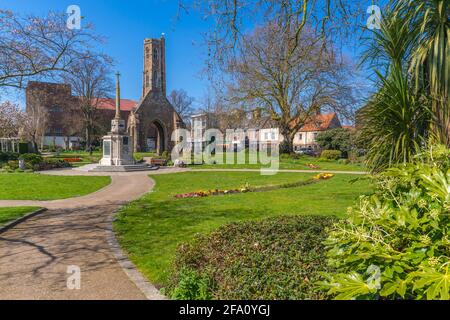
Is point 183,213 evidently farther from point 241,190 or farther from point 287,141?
point 287,141

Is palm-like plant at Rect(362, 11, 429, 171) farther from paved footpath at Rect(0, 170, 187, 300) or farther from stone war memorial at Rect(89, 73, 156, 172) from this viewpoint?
stone war memorial at Rect(89, 73, 156, 172)

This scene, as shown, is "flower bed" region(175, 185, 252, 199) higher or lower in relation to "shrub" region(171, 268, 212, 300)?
lower

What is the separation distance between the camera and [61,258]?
5.14 m

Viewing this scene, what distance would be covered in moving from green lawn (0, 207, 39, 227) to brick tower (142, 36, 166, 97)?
42.7 m

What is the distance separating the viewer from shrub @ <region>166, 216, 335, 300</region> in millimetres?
3328

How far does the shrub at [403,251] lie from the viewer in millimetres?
1988

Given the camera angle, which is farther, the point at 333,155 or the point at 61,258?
the point at 333,155

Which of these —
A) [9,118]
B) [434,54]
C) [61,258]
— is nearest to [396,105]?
[434,54]

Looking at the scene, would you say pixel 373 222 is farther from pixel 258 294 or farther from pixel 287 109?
pixel 287 109

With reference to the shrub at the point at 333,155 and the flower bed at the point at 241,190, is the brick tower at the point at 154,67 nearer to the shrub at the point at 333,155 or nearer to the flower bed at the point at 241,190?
the shrub at the point at 333,155

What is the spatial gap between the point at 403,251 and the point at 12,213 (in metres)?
9.46

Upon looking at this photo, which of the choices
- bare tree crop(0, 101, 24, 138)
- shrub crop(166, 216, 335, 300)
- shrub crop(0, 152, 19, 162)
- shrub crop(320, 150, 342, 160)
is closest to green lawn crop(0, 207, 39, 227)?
shrub crop(166, 216, 335, 300)

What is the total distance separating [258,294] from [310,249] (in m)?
1.27
